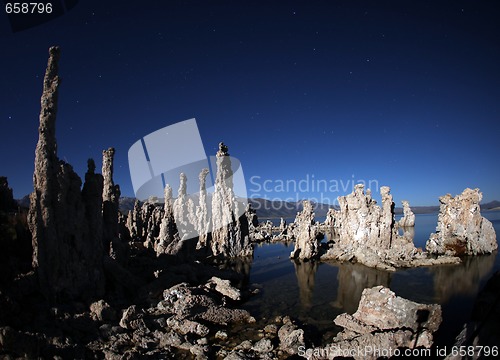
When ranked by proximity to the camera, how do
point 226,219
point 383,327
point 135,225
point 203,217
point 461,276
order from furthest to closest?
1. point 135,225
2. point 203,217
3. point 226,219
4. point 461,276
5. point 383,327

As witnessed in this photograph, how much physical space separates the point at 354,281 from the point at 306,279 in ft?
22.3

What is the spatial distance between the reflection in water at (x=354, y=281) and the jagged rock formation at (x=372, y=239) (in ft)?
10.8

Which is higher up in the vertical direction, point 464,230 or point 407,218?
point 464,230

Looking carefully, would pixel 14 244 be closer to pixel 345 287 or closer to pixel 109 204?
pixel 109 204

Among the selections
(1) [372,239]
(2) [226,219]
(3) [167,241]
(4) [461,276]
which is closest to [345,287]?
(4) [461,276]

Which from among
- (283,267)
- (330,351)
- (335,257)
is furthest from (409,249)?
(330,351)

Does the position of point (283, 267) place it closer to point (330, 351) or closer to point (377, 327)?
point (377, 327)

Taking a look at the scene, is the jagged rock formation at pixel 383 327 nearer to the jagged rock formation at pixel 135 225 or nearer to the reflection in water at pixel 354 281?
the reflection in water at pixel 354 281

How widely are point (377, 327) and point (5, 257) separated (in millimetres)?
31357

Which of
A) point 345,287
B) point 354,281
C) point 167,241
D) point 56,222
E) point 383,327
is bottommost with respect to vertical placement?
point 354,281

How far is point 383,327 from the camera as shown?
69.9ft

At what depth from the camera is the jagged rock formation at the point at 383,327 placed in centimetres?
1786

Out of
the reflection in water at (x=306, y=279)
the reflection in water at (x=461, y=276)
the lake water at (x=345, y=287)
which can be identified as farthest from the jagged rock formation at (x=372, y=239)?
the reflection in water at (x=306, y=279)

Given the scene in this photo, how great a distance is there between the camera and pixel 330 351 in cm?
1791
